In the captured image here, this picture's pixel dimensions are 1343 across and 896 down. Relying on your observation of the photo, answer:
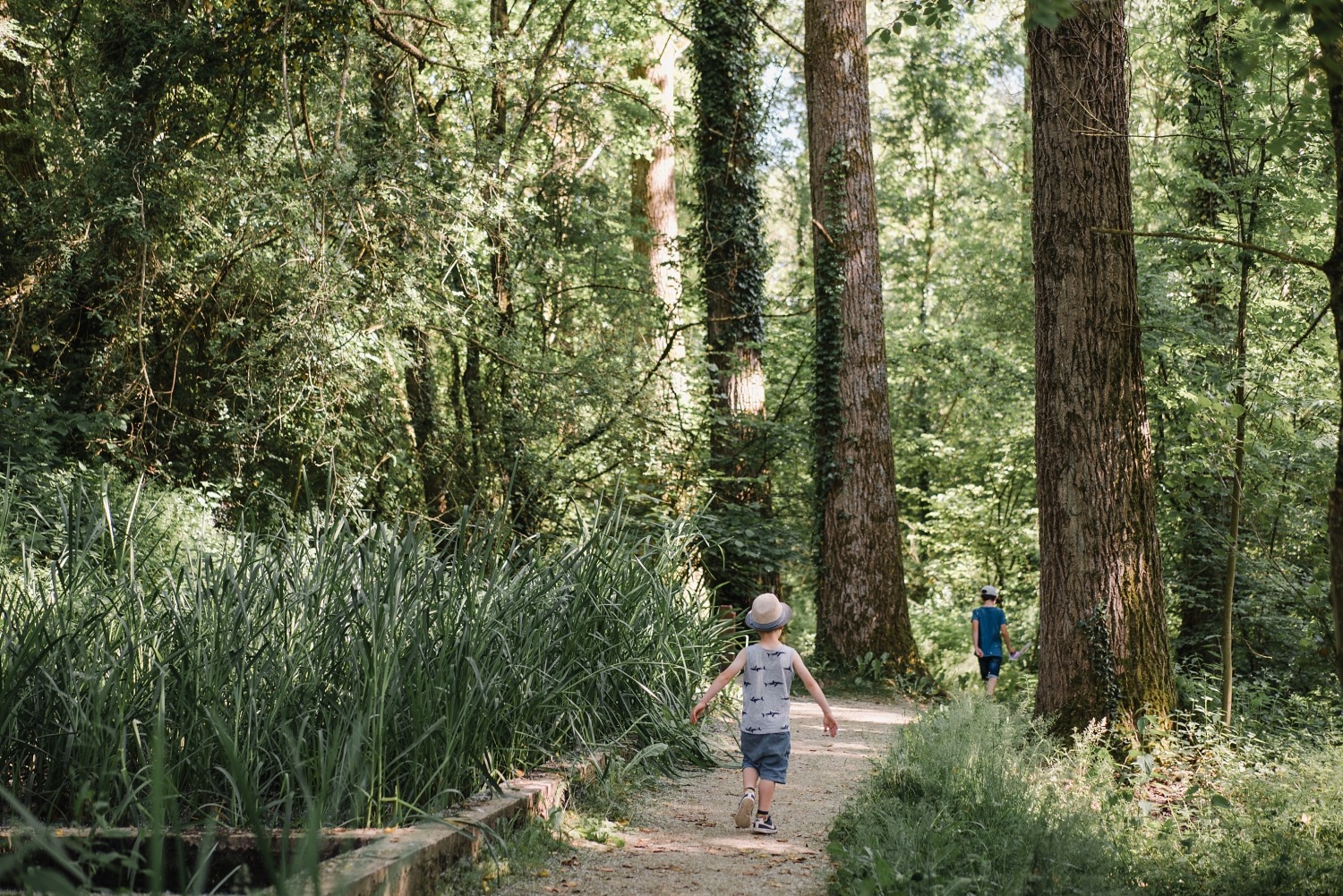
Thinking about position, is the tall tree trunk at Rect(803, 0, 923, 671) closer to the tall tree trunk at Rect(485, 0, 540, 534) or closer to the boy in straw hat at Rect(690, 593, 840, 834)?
the tall tree trunk at Rect(485, 0, 540, 534)

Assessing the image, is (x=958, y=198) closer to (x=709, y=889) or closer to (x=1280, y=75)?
(x=1280, y=75)

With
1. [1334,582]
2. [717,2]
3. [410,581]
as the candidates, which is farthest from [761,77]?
[1334,582]

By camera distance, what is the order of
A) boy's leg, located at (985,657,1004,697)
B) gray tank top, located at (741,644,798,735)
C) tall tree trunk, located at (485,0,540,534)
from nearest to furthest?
gray tank top, located at (741,644,798,735) → tall tree trunk, located at (485,0,540,534) → boy's leg, located at (985,657,1004,697)

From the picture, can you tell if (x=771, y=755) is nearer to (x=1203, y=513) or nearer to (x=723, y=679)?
(x=723, y=679)

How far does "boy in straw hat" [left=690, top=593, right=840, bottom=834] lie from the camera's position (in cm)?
579

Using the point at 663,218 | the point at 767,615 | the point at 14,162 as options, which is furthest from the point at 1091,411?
the point at 14,162

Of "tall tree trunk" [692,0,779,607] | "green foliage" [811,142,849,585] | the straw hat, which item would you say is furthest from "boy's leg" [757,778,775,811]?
"tall tree trunk" [692,0,779,607]

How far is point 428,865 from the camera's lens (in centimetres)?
410

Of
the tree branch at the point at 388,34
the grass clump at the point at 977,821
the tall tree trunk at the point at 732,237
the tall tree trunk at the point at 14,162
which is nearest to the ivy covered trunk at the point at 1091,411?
the grass clump at the point at 977,821

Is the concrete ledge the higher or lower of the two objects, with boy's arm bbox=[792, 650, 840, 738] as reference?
lower

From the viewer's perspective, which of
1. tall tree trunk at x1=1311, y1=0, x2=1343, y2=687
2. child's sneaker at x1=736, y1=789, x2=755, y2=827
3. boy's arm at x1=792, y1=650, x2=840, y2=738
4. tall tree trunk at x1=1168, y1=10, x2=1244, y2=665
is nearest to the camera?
tall tree trunk at x1=1311, y1=0, x2=1343, y2=687

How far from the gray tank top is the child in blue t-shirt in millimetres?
7367

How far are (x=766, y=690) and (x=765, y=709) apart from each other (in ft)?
0.32

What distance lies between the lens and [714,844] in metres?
5.42
